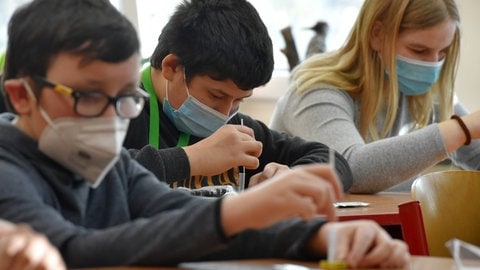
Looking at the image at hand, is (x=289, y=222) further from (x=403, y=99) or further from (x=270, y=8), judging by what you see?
(x=270, y=8)

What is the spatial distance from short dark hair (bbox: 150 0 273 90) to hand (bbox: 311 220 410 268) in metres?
1.05

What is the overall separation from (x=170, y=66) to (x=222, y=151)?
0.28m

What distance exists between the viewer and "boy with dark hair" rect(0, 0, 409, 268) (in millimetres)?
1177

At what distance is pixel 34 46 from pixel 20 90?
0.07 m

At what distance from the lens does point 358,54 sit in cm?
315

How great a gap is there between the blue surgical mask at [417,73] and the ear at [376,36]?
88mm

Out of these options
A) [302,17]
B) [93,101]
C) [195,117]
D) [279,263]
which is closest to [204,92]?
[195,117]

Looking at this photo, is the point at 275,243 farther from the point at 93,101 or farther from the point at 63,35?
the point at 63,35

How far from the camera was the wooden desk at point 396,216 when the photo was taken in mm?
1949

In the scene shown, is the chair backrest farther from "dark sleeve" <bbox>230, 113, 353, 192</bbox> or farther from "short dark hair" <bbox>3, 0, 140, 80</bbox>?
"short dark hair" <bbox>3, 0, 140, 80</bbox>

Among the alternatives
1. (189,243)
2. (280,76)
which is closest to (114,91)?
(189,243)

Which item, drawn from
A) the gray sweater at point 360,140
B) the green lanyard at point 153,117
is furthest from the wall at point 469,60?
the green lanyard at point 153,117

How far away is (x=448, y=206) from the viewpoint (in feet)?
7.81

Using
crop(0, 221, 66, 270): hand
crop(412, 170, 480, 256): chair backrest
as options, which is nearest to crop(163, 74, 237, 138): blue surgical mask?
crop(412, 170, 480, 256): chair backrest
